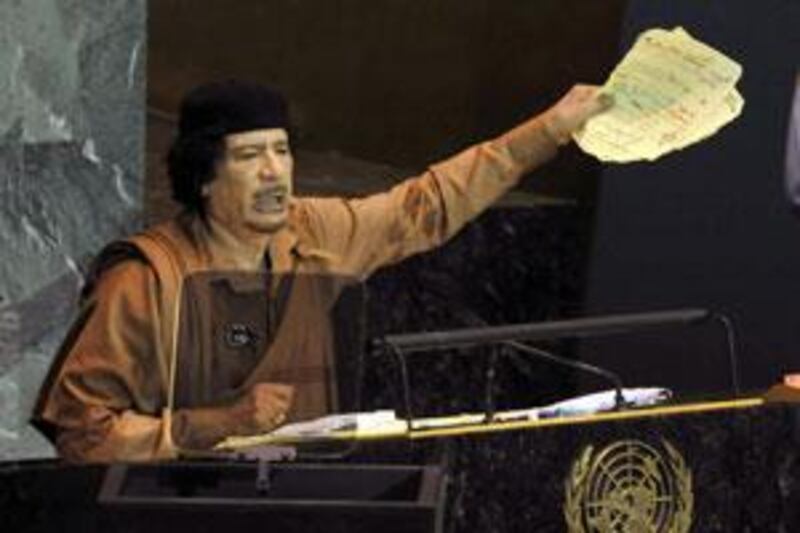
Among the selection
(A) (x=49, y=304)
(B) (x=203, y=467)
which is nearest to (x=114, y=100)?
(A) (x=49, y=304)

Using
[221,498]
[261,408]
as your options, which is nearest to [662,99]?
[261,408]

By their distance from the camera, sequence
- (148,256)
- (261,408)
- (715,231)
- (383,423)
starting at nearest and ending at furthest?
(261,408), (383,423), (148,256), (715,231)

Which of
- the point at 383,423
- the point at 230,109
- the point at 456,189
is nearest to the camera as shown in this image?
the point at 383,423

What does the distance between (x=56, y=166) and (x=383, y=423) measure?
127cm

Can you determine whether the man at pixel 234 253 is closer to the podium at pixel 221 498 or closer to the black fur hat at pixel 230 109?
the black fur hat at pixel 230 109

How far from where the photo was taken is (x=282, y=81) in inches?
201

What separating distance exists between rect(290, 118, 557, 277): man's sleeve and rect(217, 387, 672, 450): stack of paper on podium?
66cm

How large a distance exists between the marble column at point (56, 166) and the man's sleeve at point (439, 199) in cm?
53

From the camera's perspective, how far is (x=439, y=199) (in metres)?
5.10

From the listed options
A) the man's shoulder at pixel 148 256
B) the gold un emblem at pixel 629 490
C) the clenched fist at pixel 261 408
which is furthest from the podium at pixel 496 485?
the man's shoulder at pixel 148 256

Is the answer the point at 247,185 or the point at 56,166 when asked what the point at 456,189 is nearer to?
the point at 247,185

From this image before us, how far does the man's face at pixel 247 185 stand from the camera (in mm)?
4613

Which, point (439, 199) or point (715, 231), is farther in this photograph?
point (715, 231)

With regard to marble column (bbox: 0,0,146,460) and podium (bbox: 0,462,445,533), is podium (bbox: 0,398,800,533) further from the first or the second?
marble column (bbox: 0,0,146,460)
